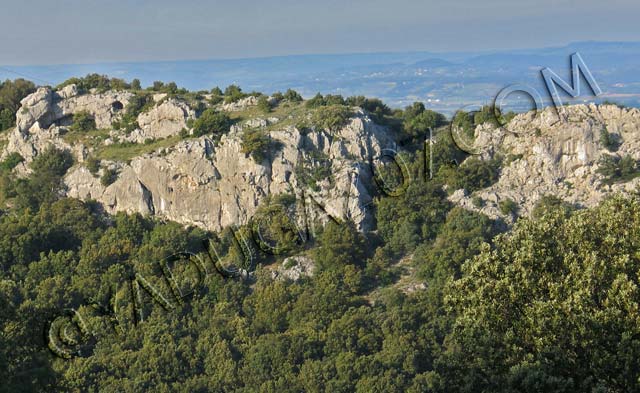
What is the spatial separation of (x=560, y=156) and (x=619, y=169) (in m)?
3.03

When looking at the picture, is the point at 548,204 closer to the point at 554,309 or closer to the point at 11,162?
the point at 554,309

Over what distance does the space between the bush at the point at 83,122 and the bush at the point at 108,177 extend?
5261 millimetres

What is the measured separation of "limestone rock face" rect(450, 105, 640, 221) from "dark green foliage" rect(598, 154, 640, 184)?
0.39m

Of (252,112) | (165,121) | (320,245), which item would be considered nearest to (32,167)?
(165,121)

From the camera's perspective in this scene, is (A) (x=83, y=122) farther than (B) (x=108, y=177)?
Yes

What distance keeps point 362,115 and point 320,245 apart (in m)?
8.62

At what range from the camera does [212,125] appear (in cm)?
3809

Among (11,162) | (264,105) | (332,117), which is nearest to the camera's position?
(332,117)

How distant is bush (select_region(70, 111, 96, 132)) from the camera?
42.4m

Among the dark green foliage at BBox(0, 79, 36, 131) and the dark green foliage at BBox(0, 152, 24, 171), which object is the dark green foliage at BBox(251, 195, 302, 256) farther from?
the dark green foliage at BBox(0, 79, 36, 131)

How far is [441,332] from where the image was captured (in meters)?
27.6

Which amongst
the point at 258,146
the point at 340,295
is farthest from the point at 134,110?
the point at 340,295

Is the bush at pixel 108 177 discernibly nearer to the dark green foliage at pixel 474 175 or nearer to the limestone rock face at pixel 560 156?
the dark green foliage at pixel 474 175

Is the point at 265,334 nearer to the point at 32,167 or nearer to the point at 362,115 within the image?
the point at 362,115
